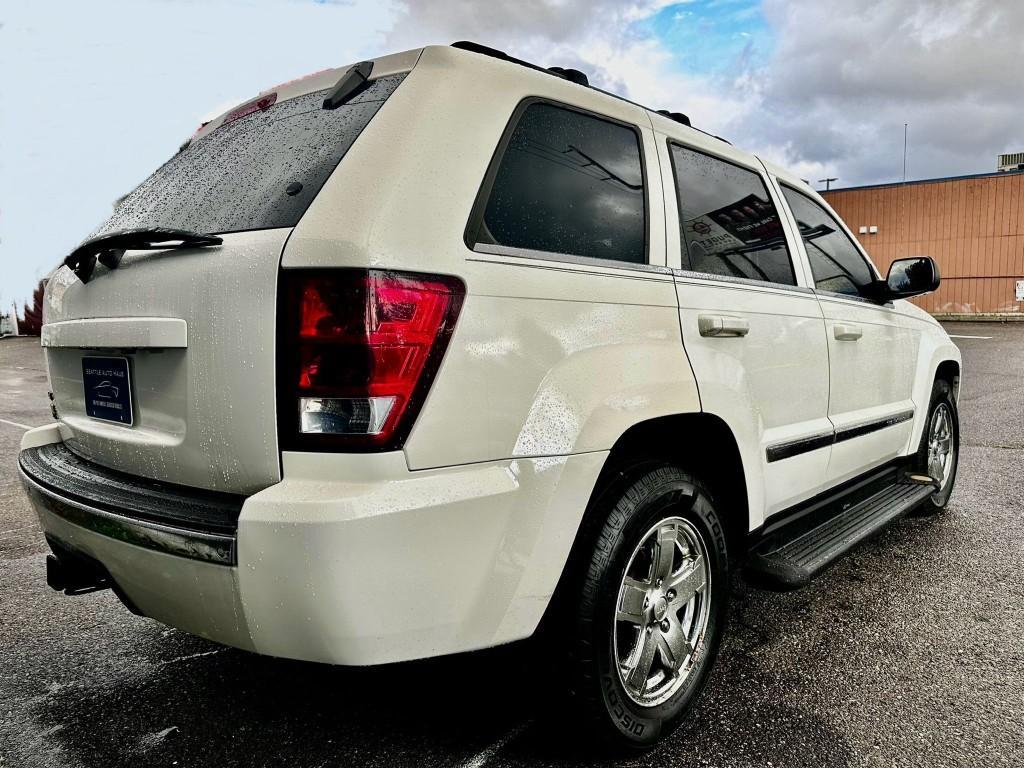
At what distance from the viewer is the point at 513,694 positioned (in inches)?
95.4

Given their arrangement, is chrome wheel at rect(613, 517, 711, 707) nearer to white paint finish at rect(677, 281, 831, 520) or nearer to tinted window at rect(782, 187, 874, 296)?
white paint finish at rect(677, 281, 831, 520)

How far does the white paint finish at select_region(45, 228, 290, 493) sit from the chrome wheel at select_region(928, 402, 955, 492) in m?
4.03

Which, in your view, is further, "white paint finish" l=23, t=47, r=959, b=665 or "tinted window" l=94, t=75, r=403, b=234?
"tinted window" l=94, t=75, r=403, b=234

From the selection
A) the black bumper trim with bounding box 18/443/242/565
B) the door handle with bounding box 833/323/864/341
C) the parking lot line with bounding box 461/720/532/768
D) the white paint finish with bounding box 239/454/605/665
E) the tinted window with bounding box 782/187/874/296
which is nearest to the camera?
the white paint finish with bounding box 239/454/605/665

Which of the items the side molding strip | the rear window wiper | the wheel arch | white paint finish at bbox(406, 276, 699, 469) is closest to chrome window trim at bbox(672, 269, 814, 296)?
white paint finish at bbox(406, 276, 699, 469)

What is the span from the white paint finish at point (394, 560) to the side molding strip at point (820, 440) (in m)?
1.26

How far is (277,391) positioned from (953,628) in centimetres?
278

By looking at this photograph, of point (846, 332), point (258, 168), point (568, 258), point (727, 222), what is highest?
point (258, 168)

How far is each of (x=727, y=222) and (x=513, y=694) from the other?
1817mm

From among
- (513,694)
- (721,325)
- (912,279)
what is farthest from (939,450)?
(513,694)

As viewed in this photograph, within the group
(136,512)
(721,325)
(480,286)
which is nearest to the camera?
(480,286)

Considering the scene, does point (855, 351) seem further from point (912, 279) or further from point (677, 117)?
point (677, 117)

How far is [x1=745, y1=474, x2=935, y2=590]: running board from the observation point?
2.59 meters

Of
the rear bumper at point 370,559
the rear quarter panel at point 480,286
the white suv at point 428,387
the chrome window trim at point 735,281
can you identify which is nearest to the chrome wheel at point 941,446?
the chrome window trim at point 735,281
